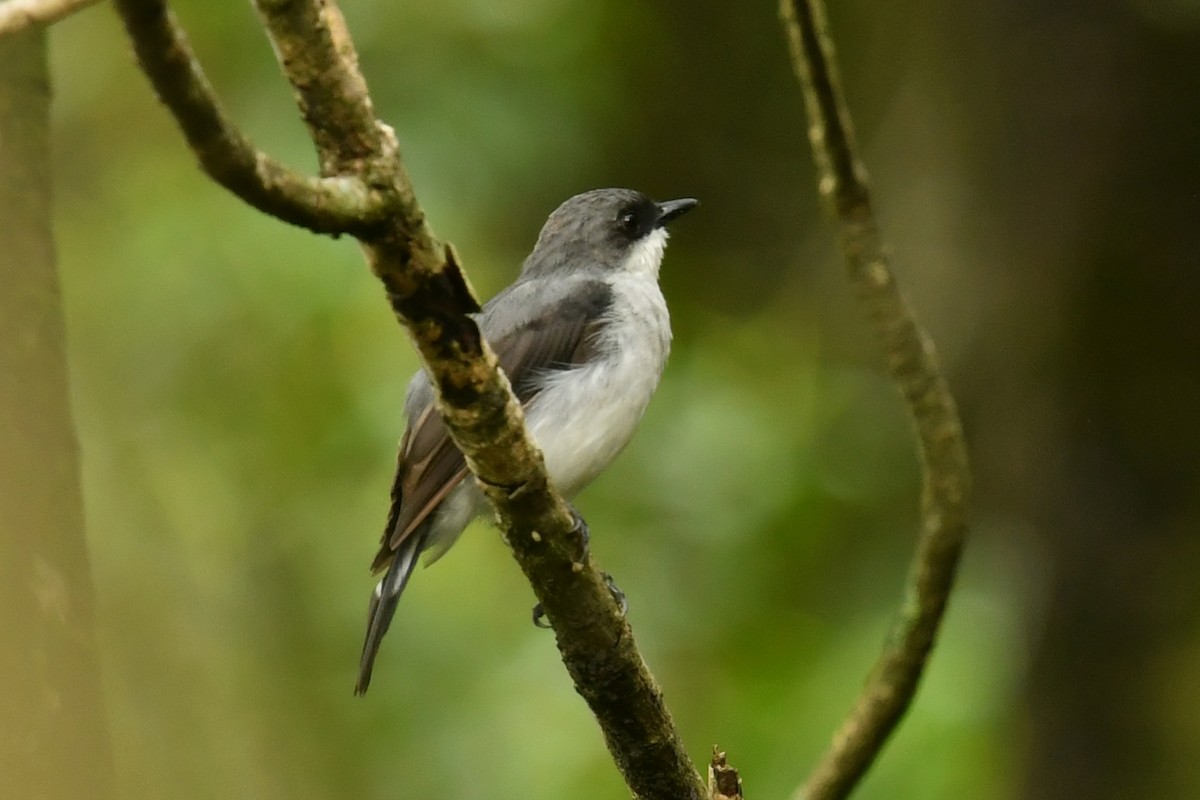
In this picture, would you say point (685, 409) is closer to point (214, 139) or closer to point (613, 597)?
point (613, 597)

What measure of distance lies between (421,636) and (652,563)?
1.06 metres

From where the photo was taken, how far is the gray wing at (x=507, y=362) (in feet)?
15.0

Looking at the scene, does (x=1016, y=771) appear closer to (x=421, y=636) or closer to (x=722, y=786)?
(x=421, y=636)

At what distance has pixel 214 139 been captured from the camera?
1970 millimetres

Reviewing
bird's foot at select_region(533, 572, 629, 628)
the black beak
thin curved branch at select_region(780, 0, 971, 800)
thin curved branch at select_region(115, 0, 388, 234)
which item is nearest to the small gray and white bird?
the black beak

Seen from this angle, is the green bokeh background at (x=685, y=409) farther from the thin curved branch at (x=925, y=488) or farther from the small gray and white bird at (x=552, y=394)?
the thin curved branch at (x=925, y=488)

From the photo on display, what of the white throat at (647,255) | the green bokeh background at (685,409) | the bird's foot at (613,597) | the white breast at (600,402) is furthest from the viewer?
the green bokeh background at (685,409)

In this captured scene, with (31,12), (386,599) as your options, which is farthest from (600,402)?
(31,12)

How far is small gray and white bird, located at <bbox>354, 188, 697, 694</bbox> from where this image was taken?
4.62 m

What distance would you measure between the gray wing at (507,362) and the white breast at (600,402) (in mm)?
64

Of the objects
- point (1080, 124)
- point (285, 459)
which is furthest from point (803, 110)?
point (285, 459)

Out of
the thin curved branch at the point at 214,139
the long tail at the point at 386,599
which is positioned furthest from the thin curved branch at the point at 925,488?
the thin curved branch at the point at 214,139

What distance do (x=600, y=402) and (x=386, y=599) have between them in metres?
0.91

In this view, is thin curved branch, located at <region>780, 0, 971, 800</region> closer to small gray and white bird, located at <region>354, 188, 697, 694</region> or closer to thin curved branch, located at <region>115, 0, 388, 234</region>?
small gray and white bird, located at <region>354, 188, 697, 694</region>
